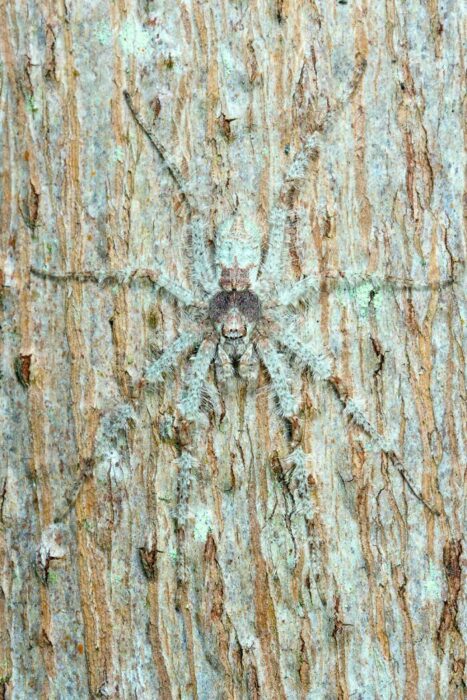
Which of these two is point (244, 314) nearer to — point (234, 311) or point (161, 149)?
point (234, 311)

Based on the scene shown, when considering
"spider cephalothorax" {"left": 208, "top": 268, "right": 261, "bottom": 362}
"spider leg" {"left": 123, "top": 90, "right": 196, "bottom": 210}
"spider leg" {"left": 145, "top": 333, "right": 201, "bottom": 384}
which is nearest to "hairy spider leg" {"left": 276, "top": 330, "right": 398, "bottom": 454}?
"spider cephalothorax" {"left": 208, "top": 268, "right": 261, "bottom": 362}

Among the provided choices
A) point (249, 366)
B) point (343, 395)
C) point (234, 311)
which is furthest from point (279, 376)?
point (234, 311)

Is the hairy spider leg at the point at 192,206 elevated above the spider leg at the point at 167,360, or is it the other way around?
the hairy spider leg at the point at 192,206

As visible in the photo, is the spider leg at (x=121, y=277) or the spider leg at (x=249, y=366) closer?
the spider leg at (x=121, y=277)

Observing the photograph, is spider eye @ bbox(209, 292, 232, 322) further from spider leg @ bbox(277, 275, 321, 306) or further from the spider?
spider leg @ bbox(277, 275, 321, 306)

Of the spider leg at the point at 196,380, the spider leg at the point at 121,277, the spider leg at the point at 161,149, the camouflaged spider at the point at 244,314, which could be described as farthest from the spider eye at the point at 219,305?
the spider leg at the point at 161,149

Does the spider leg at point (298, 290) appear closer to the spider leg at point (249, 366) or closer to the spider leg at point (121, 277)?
the spider leg at point (249, 366)

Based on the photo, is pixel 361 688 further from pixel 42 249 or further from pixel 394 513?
pixel 42 249

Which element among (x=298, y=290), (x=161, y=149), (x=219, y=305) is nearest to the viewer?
(x=161, y=149)
